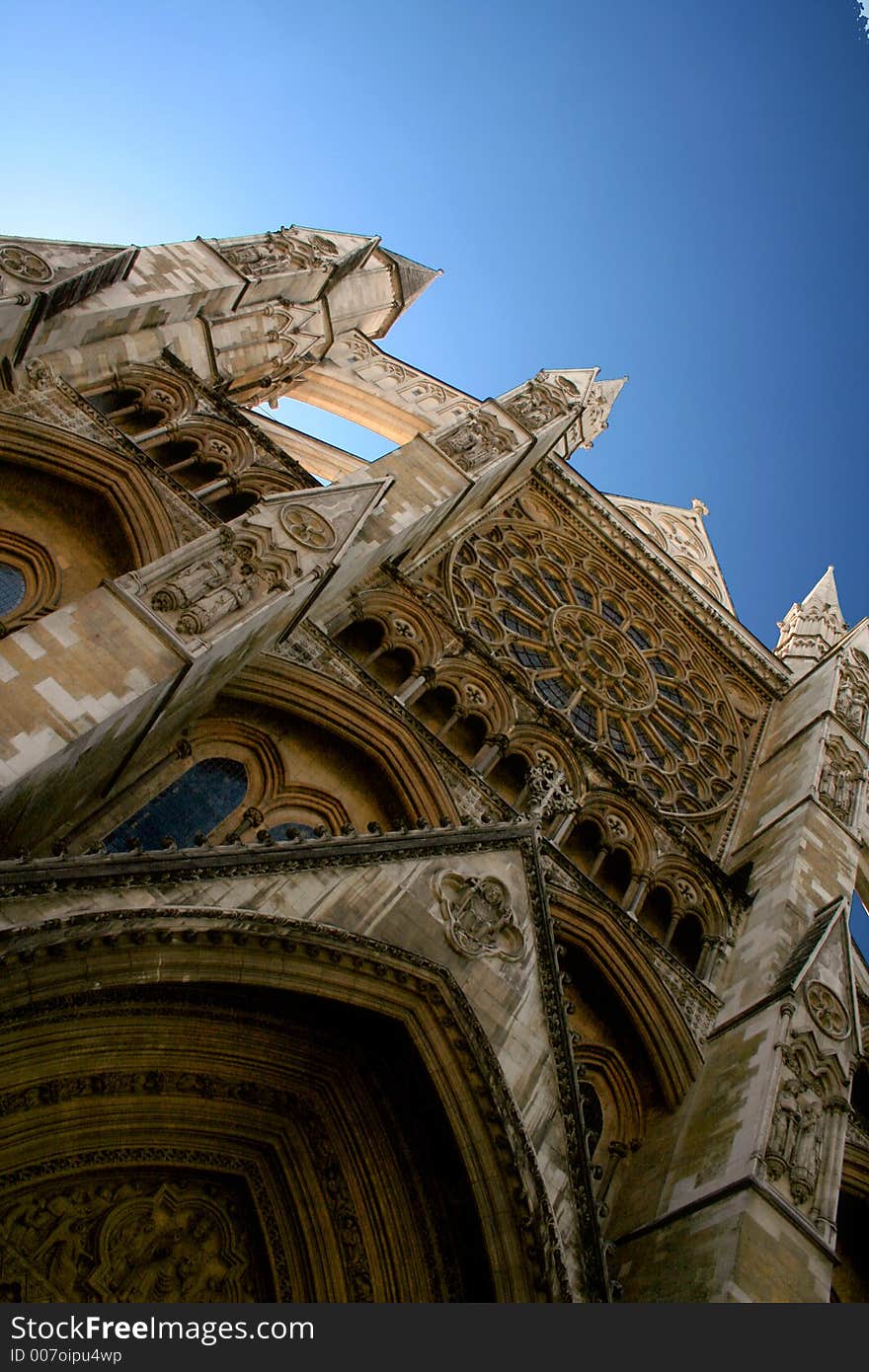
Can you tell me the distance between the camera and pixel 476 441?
1271 centimetres

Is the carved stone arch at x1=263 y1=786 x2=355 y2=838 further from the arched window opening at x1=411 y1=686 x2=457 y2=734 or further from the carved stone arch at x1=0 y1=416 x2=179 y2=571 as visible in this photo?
the carved stone arch at x1=0 y1=416 x2=179 y2=571

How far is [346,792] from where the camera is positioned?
9016mm

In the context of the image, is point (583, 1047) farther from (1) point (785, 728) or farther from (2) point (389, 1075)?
(1) point (785, 728)

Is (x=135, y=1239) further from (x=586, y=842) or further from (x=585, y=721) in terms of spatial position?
(x=585, y=721)

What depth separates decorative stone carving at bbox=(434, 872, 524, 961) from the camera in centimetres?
661

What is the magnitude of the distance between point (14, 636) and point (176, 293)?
5.45m

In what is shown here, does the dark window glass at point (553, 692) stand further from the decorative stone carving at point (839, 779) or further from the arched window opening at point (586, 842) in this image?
the decorative stone carving at point (839, 779)

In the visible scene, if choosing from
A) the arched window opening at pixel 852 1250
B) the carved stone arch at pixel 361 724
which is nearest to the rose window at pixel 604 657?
the carved stone arch at pixel 361 724

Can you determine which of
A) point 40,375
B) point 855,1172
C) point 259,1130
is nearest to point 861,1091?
point 855,1172

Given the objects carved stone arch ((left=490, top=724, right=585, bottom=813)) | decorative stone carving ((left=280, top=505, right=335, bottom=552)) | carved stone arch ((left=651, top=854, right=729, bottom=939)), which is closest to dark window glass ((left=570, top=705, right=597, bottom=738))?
carved stone arch ((left=490, top=724, right=585, bottom=813))

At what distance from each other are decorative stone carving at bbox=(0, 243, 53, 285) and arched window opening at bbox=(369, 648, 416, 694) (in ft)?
15.4

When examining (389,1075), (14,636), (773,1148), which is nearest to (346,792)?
(389,1075)

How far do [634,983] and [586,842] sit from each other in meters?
1.98

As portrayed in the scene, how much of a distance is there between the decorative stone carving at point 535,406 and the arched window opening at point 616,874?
632cm
